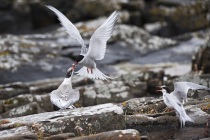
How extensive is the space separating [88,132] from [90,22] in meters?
14.9

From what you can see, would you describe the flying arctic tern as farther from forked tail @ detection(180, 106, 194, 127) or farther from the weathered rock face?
the weathered rock face

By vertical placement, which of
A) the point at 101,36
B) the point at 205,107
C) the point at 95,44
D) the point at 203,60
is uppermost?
the point at 101,36

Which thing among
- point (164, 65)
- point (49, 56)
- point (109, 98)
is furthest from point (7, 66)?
point (164, 65)

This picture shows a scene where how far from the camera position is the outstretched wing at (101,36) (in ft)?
36.7

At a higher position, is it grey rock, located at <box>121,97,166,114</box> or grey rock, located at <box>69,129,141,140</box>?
grey rock, located at <box>121,97,166,114</box>

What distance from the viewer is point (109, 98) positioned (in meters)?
13.7

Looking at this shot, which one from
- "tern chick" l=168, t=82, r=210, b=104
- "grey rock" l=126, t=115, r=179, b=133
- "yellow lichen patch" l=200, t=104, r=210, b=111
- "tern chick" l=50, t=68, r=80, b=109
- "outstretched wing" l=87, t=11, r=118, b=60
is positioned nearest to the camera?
"grey rock" l=126, t=115, r=179, b=133

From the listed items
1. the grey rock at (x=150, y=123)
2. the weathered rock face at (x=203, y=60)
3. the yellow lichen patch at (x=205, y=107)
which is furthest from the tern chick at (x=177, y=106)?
the weathered rock face at (x=203, y=60)

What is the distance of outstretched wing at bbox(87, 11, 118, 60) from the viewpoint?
11.2m

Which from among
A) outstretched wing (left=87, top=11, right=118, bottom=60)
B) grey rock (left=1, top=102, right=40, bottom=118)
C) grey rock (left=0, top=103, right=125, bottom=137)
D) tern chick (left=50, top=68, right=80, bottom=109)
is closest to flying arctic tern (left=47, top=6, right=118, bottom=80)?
outstretched wing (left=87, top=11, right=118, bottom=60)

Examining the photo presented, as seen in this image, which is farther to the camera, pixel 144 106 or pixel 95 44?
pixel 95 44

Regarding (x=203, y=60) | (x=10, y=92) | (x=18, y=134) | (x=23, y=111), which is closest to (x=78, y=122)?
(x=18, y=134)

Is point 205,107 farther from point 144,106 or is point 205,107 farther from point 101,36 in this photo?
point 101,36

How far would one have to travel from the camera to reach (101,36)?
446 inches
